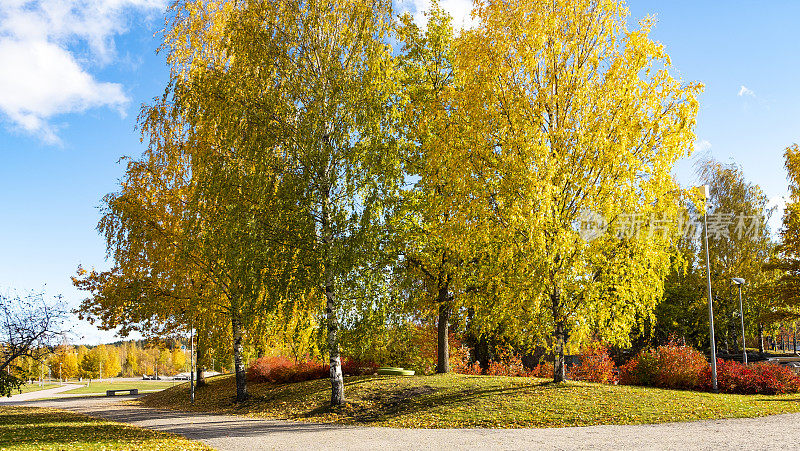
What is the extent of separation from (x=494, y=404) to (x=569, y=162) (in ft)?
25.1

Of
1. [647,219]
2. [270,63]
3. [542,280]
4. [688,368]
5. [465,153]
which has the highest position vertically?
[270,63]

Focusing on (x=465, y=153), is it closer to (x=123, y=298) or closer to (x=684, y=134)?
(x=684, y=134)

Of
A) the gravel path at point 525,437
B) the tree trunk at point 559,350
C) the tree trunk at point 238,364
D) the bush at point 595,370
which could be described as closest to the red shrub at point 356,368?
the tree trunk at point 238,364

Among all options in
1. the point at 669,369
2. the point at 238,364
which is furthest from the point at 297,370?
the point at 669,369

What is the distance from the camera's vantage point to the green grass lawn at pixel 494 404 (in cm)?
1320

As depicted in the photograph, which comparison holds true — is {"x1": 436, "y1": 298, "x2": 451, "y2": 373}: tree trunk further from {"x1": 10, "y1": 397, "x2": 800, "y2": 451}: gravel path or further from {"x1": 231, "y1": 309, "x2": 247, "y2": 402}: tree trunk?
{"x1": 231, "y1": 309, "x2": 247, "y2": 402}: tree trunk

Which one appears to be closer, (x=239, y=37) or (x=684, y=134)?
(x=684, y=134)

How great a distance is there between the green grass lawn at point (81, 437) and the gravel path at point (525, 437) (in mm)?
913

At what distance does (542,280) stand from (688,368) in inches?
393

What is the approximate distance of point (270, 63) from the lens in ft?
54.3

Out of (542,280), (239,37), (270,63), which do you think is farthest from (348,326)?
(239,37)

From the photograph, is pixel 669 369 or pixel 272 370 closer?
pixel 669 369

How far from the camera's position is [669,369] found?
2050 centimetres

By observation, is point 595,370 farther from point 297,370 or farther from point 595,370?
point 297,370
